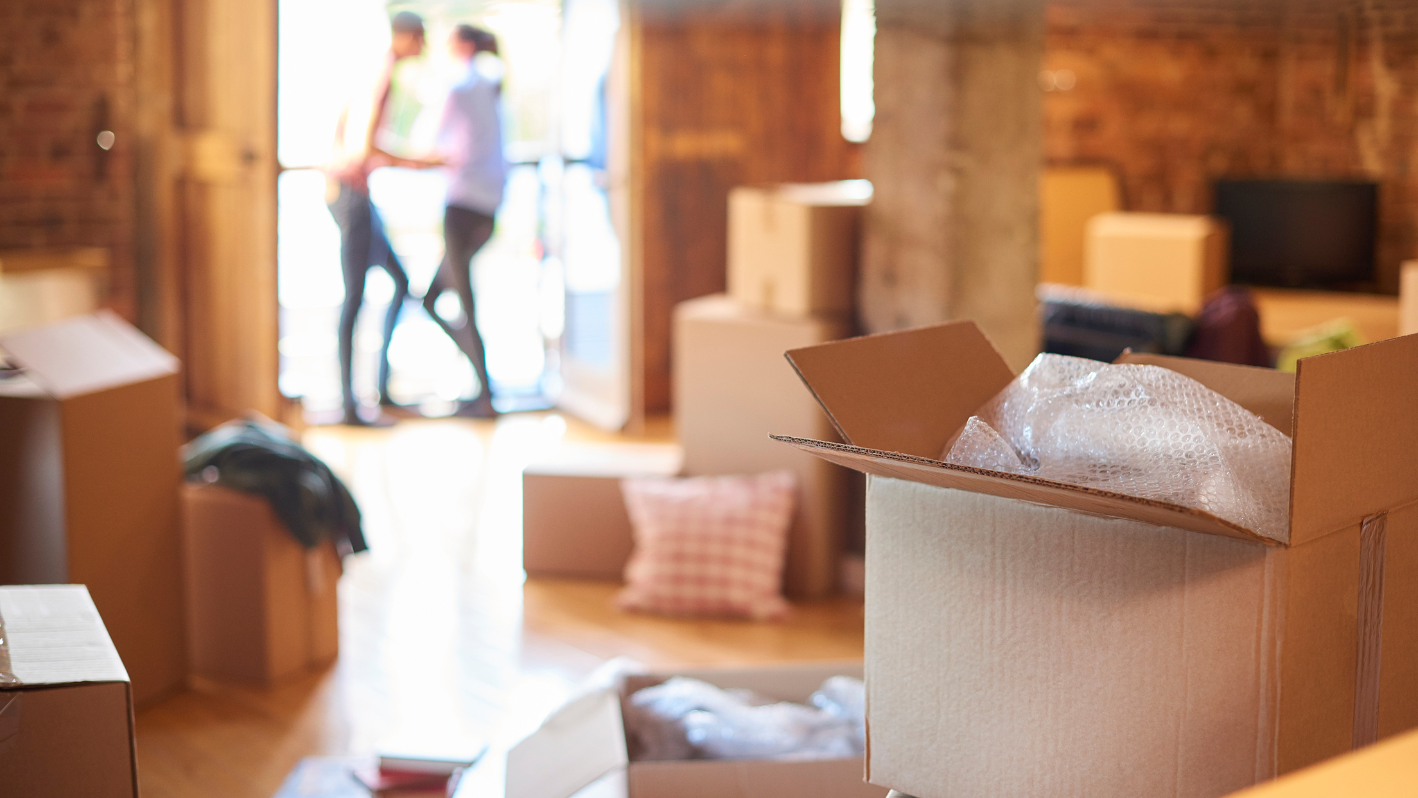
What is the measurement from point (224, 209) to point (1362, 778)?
459 centimetres

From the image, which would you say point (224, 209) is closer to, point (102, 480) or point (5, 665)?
point (102, 480)

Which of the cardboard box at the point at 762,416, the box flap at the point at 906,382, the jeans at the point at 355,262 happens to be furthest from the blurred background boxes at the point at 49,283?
the box flap at the point at 906,382

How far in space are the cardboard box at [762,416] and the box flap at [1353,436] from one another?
2.22 metres

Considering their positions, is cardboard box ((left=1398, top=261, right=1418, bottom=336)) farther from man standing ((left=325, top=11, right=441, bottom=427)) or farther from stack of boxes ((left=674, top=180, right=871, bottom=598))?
man standing ((left=325, top=11, right=441, bottom=427))

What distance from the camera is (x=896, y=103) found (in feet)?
10.8

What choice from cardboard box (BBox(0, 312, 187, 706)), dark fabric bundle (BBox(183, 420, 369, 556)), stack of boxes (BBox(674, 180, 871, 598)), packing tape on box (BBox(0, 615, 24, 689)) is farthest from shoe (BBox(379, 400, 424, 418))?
packing tape on box (BBox(0, 615, 24, 689))

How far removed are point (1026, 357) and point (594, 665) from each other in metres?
1.31

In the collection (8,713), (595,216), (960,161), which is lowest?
(8,713)

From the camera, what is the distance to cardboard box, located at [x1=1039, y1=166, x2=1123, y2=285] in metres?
6.49

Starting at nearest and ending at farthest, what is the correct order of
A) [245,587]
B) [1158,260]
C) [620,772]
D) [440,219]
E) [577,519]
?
[620,772] → [245,587] → [577,519] → [1158,260] → [440,219]

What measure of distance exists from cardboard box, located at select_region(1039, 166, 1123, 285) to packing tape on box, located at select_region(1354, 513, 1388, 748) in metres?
5.51

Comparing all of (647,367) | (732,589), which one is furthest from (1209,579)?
(647,367)

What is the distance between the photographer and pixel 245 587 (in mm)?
2811

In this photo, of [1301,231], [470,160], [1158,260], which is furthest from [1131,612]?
[1301,231]
